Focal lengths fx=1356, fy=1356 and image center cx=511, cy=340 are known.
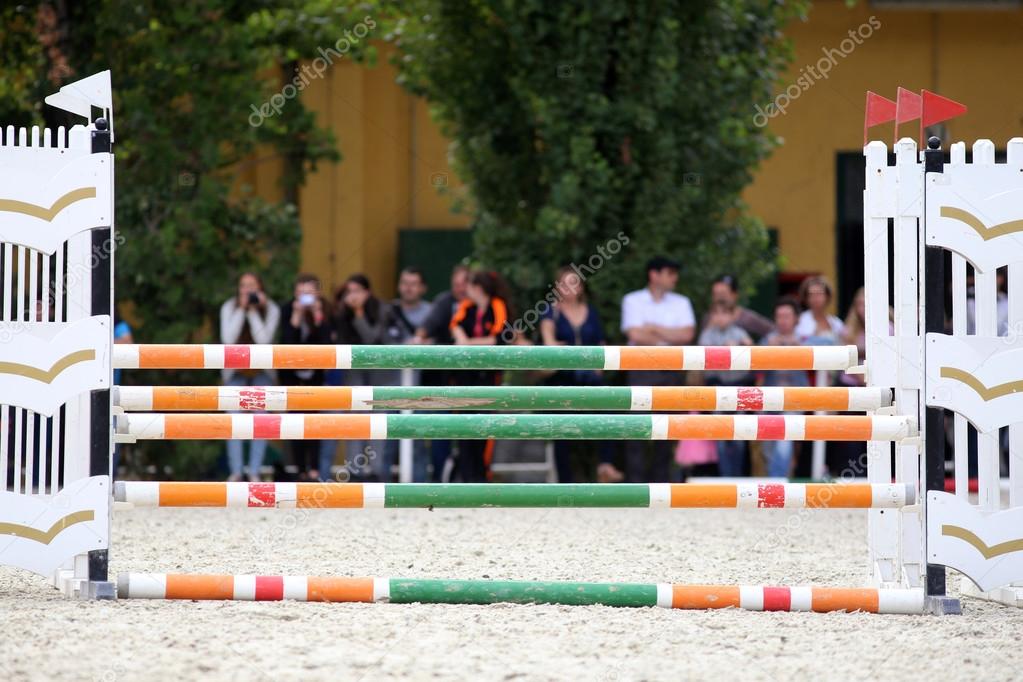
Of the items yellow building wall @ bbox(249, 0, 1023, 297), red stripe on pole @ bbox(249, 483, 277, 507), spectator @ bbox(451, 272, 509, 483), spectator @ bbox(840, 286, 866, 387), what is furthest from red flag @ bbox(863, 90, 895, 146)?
yellow building wall @ bbox(249, 0, 1023, 297)

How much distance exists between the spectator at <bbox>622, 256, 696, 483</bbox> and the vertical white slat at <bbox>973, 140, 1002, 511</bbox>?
170 inches

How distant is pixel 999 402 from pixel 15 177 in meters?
3.18

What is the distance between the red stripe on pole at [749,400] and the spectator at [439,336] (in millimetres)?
4296

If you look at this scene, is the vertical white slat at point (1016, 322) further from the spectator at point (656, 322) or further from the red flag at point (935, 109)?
the spectator at point (656, 322)

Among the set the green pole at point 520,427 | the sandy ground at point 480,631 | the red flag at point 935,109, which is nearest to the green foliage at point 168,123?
the sandy ground at point 480,631

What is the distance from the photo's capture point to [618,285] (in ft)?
31.7

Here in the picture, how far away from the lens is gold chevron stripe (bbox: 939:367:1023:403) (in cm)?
427

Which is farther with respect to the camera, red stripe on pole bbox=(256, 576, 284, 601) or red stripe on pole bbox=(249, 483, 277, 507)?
A: red stripe on pole bbox=(249, 483, 277, 507)

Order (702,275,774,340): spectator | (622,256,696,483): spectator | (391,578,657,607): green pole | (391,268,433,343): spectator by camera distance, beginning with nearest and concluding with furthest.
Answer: (391,578,657,607): green pole, (622,256,696,483): spectator, (702,275,774,340): spectator, (391,268,433,343): spectator

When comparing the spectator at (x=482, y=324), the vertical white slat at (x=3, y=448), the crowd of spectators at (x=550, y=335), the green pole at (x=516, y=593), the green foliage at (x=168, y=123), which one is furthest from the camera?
the green foliage at (x=168, y=123)

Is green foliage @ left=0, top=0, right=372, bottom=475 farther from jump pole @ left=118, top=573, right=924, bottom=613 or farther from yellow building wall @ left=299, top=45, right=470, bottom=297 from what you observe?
jump pole @ left=118, top=573, right=924, bottom=613

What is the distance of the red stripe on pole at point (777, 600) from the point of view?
13.6ft

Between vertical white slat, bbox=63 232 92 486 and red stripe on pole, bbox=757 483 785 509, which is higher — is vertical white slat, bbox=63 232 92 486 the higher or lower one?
the higher one

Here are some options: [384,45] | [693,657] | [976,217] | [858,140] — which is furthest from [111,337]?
[858,140]
